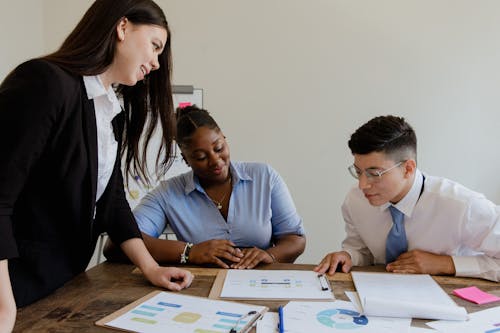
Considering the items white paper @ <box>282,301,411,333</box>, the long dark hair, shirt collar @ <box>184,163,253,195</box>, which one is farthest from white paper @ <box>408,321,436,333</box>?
shirt collar @ <box>184,163,253,195</box>

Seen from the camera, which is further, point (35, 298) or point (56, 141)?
point (35, 298)

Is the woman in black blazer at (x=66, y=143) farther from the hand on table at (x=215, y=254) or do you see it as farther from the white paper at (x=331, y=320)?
the white paper at (x=331, y=320)

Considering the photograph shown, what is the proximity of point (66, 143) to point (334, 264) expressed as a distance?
830 millimetres

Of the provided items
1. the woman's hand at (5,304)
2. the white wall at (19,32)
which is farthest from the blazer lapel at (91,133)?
the white wall at (19,32)

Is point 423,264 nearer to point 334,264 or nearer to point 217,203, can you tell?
point 334,264

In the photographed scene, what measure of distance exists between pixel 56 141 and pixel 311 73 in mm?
2188

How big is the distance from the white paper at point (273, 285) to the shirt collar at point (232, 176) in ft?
1.65

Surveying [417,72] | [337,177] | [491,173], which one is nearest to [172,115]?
[337,177]

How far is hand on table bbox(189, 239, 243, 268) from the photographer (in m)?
1.33

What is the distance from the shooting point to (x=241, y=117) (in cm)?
285

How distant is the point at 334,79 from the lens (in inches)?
110

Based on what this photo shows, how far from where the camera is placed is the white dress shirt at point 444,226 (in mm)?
1289

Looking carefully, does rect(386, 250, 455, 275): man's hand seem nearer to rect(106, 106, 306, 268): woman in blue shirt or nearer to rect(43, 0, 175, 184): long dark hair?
rect(106, 106, 306, 268): woman in blue shirt

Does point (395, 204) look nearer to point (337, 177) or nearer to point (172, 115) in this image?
point (172, 115)
